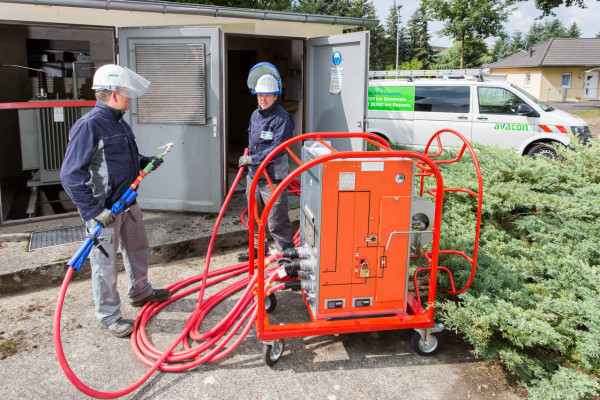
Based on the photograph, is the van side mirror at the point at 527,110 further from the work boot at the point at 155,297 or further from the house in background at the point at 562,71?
the house in background at the point at 562,71

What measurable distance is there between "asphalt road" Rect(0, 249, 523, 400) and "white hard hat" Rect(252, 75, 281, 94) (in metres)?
2.01

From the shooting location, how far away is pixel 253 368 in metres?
3.19

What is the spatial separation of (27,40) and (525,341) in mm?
8590

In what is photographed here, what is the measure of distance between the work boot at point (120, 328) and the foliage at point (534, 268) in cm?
228

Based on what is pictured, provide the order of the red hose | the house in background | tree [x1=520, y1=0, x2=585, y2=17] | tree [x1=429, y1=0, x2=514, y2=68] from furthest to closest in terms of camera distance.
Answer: the house in background < tree [x1=429, y1=0, x2=514, y2=68] < tree [x1=520, y1=0, x2=585, y2=17] < the red hose

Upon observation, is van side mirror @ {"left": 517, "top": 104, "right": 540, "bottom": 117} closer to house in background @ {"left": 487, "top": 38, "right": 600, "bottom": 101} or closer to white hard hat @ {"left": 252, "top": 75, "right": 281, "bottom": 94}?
white hard hat @ {"left": 252, "top": 75, "right": 281, "bottom": 94}

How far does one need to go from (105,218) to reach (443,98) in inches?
317

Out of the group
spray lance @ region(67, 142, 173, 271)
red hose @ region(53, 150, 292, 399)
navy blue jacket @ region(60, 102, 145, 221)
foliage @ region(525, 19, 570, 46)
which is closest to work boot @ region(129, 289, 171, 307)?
red hose @ region(53, 150, 292, 399)

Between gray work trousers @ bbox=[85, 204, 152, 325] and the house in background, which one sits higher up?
the house in background

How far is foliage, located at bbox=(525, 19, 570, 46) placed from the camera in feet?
213

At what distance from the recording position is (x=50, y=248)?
478 centimetres

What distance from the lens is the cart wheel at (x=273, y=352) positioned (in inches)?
124

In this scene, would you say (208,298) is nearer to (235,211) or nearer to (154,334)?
(154,334)

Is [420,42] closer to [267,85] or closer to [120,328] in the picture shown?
[267,85]
